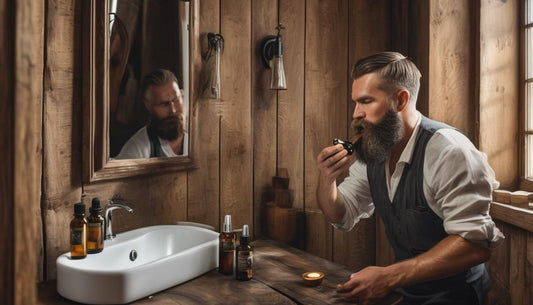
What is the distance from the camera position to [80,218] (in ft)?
4.08

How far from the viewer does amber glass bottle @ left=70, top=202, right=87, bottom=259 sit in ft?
4.02

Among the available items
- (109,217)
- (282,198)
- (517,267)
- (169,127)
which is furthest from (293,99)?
(517,267)

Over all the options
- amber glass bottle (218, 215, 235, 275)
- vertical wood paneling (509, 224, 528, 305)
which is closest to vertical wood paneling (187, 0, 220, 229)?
amber glass bottle (218, 215, 235, 275)

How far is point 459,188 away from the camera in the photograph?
52.8 inches

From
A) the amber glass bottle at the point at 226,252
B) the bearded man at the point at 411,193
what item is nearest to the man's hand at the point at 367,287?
the bearded man at the point at 411,193

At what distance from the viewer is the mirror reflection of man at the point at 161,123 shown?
158 cm

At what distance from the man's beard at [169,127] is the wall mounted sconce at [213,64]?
18 cm

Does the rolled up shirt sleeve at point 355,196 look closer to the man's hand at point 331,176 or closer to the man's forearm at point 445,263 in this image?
the man's hand at point 331,176

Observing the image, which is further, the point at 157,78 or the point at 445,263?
the point at 157,78

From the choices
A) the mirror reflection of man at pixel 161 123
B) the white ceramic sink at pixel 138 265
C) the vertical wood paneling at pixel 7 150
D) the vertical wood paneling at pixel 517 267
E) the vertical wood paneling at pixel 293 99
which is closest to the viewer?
the vertical wood paneling at pixel 7 150

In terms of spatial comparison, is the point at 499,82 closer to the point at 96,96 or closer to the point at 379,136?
the point at 379,136

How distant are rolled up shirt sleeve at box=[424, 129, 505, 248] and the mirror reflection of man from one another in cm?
99

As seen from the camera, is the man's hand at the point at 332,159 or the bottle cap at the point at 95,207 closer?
the bottle cap at the point at 95,207

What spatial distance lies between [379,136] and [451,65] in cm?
69
